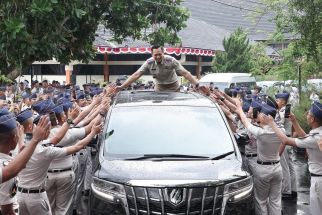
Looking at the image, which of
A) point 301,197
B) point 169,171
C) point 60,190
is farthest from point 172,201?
point 301,197

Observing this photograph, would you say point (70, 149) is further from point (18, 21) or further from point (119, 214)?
point (18, 21)

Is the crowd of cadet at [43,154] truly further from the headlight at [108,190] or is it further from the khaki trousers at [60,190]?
the headlight at [108,190]

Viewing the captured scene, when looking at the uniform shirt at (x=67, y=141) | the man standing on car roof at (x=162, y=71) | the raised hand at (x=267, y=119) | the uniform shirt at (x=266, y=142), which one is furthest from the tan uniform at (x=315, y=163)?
the man standing on car roof at (x=162, y=71)

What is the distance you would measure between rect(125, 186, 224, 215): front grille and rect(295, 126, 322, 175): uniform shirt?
1.36 m

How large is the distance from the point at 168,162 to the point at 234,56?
24.5m

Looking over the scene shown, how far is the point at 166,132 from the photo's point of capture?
5.55 meters

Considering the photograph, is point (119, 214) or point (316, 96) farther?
point (316, 96)

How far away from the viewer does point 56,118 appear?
6172mm

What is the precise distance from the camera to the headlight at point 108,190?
15.4ft

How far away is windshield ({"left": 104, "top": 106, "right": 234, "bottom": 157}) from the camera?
17.4 feet

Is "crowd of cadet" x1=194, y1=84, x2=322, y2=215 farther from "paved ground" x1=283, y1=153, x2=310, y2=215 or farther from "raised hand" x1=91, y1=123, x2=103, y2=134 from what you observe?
"raised hand" x1=91, y1=123, x2=103, y2=134

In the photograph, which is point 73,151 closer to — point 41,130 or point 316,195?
point 41,130

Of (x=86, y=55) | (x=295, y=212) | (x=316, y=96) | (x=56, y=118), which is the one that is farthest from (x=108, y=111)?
A: (x=316, y=96)

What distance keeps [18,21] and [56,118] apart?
331cm
